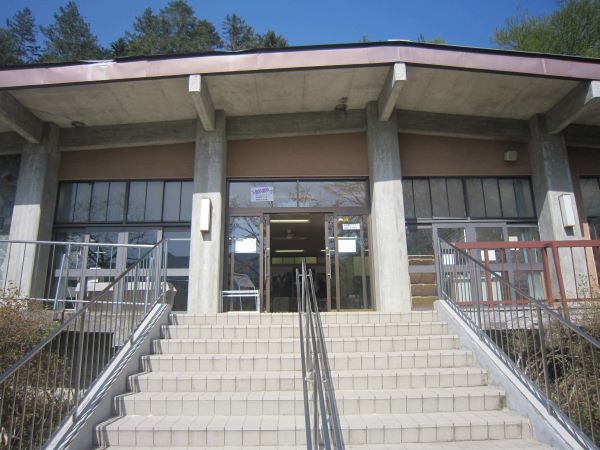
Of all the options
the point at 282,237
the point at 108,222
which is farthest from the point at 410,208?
the point at 108,222

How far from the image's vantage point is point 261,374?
4.07 m

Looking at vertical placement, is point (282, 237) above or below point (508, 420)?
above

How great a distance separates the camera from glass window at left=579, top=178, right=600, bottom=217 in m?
8.21

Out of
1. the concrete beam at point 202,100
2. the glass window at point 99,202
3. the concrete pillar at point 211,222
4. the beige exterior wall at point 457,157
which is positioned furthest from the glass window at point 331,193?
the glass window at point 99,202

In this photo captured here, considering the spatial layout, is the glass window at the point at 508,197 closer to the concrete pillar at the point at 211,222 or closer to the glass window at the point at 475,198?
the glass window at the point at 475,198

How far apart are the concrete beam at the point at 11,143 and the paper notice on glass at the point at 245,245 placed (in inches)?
183

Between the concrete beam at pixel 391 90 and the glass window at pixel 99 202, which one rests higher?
the concrete beam at pixel 391 90

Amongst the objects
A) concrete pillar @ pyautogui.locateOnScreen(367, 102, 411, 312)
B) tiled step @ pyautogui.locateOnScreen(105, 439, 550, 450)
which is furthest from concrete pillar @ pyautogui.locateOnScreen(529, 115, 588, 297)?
tiled step @ pyautogui.locateOnScreen(105, 439, 550, 450)

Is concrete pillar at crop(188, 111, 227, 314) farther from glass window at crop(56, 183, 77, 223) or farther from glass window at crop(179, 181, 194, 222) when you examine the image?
glass window at crop(56, 183, 77, 223)

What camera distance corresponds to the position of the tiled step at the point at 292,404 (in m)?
3.62

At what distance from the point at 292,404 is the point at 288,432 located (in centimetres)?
38

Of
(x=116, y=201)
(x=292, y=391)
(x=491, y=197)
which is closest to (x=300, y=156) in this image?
(x=116, y=201)

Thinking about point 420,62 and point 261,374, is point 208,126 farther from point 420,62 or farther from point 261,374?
point 261,374

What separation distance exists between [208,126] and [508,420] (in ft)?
20.9
